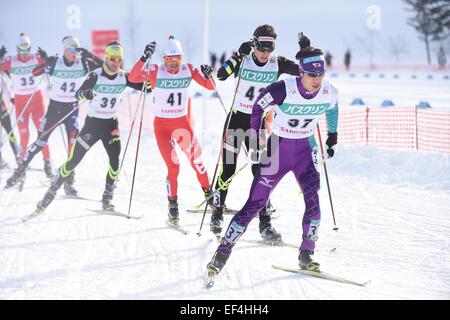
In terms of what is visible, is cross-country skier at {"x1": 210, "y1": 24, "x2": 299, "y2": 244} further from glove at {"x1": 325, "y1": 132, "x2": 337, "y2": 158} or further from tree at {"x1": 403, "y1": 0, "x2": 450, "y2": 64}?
tree at {"x1": 403, "y1": 0, "x2": 450, "y2": 64}

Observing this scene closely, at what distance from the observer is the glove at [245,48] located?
240 inches

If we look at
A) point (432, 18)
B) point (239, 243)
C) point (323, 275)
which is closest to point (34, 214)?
point (239, 243)

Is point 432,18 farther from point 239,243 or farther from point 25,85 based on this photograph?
point 239,243

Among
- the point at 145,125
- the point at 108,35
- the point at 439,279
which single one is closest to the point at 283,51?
the point at 108,35

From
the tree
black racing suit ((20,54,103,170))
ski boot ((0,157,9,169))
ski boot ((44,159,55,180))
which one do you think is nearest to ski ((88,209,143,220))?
black racing suit ((20,54,103,170))

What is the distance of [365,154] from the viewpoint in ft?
35.6

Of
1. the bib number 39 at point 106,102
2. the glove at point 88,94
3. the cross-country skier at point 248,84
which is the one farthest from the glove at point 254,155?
the glove at point 88,94

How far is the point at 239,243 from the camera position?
630 cm

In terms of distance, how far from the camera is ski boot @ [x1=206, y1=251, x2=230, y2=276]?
194 inches

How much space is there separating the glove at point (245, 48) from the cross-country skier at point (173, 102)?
0.77 metres

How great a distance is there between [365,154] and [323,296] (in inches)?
264

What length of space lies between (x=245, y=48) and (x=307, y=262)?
2.56m
